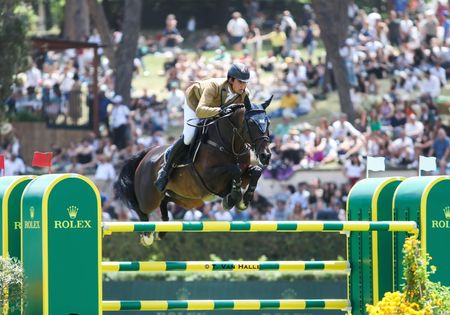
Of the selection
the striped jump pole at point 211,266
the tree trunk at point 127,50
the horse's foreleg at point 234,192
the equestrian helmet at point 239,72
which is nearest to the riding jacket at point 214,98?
the equestrian helmet at point 239,72

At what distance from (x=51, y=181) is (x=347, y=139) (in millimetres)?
13332

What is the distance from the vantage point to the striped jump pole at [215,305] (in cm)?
859

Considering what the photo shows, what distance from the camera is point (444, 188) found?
877 cm

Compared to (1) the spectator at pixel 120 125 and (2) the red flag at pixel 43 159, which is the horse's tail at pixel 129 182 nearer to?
(2) the red flag at pixel 43 159

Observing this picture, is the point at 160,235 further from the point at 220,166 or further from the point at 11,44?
the point at 11,44

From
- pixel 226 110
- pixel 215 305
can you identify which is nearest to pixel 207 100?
pixel 226 110

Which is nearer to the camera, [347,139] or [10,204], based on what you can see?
[10,204]

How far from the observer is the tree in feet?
68.8

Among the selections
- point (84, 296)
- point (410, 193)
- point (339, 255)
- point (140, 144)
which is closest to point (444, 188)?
point (410, 193)

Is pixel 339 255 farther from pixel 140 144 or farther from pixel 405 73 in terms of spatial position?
pixel 405 73

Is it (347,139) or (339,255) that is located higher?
(347,139)

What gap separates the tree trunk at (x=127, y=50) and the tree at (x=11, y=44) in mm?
4801

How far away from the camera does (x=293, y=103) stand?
2506cm

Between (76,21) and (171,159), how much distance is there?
24874 millimetres
